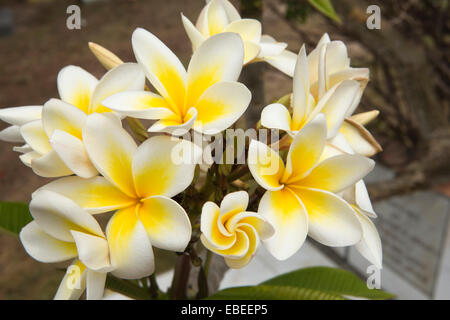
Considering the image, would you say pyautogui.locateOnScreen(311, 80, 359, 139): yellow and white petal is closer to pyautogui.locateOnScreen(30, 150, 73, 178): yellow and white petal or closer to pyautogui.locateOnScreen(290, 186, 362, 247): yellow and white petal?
pyautogui.locateOnScreen(290, 186, 362, 247): yellow and white petal

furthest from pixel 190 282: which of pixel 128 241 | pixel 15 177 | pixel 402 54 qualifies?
pixel 15 177

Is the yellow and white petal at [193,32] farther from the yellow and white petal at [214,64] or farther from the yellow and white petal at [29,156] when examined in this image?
the yellow and white petal at [29,156]

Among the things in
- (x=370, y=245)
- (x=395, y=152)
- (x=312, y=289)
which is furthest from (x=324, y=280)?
(x=395, y=152)

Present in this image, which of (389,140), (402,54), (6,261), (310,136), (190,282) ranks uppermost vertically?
(310,136)

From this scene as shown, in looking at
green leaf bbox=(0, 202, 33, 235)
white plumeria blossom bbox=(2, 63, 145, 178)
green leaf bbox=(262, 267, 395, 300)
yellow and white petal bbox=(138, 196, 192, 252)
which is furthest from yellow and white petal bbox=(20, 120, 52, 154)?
green leaf bbox=(262, 267, 395, 300)

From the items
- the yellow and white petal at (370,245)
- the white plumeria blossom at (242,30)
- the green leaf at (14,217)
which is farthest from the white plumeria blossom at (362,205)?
the green leaf at (14,217)

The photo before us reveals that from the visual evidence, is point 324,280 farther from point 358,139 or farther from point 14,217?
point 14,217

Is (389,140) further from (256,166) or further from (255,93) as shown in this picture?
(256,166)
